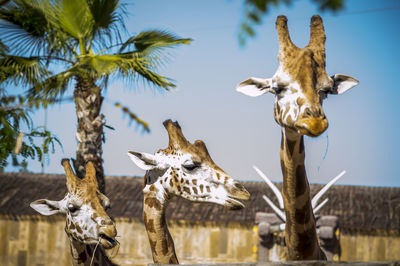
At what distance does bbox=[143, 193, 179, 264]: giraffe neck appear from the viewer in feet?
21.5

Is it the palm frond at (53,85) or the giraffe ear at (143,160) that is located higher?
the palm frond at (53,85)

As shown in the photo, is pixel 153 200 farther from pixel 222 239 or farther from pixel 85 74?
pixel 222 239

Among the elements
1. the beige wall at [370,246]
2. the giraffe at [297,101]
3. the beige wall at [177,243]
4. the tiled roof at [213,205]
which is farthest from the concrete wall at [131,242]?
the giraffe at [297,101]

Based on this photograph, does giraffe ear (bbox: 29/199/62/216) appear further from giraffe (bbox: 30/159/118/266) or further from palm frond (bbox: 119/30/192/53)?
palm frond (bbox: 119/30/192/53)

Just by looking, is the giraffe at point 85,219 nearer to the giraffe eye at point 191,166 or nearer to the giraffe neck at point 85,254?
the giraffe neck at point 85,254

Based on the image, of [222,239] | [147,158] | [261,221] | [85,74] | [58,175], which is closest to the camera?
[147,158]

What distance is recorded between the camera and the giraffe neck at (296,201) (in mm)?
5441

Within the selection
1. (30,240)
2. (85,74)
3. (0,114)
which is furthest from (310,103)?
(30,240)

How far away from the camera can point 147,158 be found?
6633 mm

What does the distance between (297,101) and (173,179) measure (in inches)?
86.1

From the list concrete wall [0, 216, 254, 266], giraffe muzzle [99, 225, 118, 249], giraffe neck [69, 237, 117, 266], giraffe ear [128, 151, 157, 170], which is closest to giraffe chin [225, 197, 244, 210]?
giraffe ear [128, 151, 157, 170]

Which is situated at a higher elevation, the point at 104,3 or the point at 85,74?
the point at 104,3

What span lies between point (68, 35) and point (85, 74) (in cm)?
86

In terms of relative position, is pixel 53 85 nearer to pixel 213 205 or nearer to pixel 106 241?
pixel 106 241
